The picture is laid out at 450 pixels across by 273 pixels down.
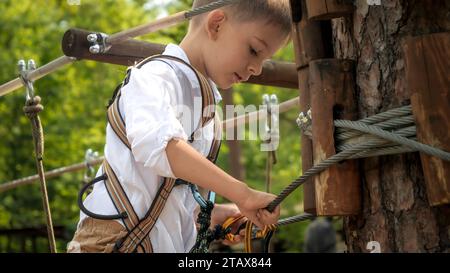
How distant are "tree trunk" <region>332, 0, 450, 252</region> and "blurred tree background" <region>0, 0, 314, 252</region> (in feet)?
30.9

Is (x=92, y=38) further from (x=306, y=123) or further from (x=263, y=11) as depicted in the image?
(x=306, y=123)

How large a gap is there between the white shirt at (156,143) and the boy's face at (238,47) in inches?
4.1

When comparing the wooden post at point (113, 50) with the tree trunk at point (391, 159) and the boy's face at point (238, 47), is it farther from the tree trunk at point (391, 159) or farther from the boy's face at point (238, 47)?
the tree trunk at point (391, 159)

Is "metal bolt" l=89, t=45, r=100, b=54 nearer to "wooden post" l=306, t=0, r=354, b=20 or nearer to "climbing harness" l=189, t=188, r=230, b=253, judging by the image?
"climbing harness" l=189, t=188, r=230, b=253

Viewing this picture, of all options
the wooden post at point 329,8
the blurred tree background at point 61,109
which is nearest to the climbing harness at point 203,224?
the wooden post at point 329,8

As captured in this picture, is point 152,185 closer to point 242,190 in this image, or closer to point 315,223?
point 242,190

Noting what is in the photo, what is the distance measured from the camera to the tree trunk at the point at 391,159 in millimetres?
1879

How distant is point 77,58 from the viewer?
126 inches

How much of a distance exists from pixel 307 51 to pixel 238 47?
426mm

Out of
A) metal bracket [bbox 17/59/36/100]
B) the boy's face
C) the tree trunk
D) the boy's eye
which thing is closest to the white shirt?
the boy's face

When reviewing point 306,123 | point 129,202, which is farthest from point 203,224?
point 306,123

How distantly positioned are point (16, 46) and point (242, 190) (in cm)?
1072

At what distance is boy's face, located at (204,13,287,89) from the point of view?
253cm
